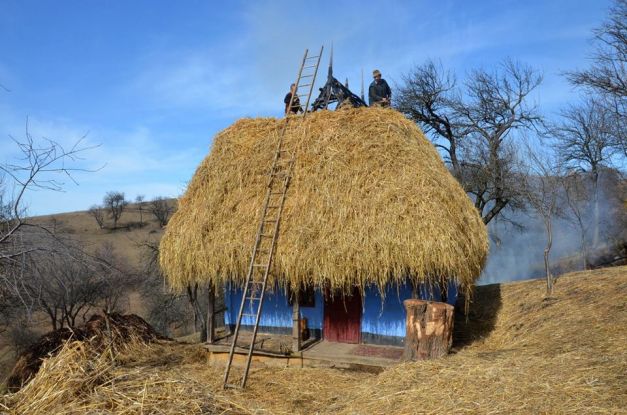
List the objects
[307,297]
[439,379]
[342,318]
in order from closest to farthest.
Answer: [439,379] < [342,318] < [307,297]

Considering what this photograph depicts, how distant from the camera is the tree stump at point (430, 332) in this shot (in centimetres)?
809

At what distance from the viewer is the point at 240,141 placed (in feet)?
39.0

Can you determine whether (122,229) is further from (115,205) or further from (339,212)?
(339,212)

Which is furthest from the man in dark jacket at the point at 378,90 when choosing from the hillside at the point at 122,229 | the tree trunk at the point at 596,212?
the hillside at the point at 122,229

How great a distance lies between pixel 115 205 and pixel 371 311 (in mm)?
52302

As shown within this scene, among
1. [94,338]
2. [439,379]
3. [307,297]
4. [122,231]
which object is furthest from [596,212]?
[122,231]

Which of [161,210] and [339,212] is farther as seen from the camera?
[161,210]

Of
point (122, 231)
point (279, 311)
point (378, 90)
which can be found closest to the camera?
point (279, 311)

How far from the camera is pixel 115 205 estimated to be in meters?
56.5

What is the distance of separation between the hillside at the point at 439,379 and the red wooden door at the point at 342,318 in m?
1.45

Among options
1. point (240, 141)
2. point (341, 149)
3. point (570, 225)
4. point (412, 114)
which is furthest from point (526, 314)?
point (570, 225)

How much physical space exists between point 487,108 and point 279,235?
16300mm

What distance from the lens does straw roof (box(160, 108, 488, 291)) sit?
873 cm

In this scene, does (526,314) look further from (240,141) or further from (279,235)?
(240,141)
